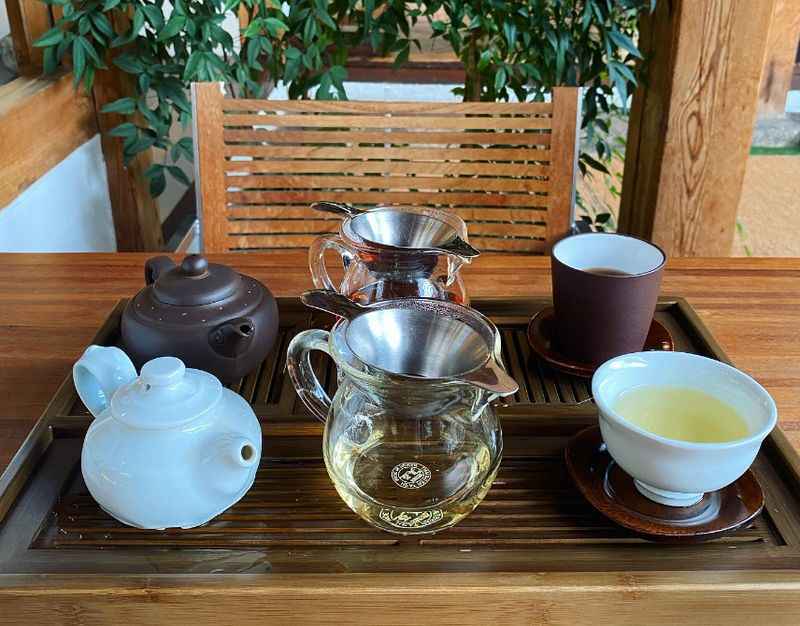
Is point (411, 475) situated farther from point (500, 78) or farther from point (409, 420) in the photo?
point (500, 78)

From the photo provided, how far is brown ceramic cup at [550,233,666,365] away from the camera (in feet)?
2.51

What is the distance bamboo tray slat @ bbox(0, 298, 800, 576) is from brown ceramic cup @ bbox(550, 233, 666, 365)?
0.27 feet

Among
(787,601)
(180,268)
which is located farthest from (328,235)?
Answer: (787,601)

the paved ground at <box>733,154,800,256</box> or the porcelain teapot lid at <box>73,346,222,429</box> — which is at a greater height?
the porcelain teapot lid at <box>73,346,222,429</box>

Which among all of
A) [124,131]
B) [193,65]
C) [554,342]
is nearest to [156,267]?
[554,342]

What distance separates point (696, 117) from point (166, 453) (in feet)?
4.73

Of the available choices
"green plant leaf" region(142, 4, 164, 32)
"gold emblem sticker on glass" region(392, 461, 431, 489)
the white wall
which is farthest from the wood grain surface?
"gold emblem sticker on glass" region(392, 461, 431, 489)

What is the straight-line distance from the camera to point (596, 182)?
3.36m

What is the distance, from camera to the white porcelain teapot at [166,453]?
59cm

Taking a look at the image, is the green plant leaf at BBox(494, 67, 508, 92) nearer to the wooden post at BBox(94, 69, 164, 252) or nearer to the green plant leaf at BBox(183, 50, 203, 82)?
the green plant leaf at BBox(183, 50, 203, 82)

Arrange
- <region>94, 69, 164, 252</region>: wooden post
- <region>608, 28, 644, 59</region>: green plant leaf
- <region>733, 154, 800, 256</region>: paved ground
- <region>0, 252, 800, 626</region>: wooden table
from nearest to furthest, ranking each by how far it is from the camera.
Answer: <region>0, 252, 800, 626</region>: wooden table, <region>608, 28, 644, 59</region>: green plant leaf, <region>94, 69, 164, 252</region>: wooden post, <region>733, 154, 800, 256</region>: paved ground

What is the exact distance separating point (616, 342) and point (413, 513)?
31 cm

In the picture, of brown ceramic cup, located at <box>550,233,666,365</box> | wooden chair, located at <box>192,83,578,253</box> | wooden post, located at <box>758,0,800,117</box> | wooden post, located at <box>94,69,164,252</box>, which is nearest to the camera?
brown ceramic cup, located at <box>550,233,666,365</box>

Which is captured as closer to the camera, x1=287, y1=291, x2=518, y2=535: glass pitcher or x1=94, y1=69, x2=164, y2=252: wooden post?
x1=287, y1=291, x2=518, y2=535: glass pitcher
